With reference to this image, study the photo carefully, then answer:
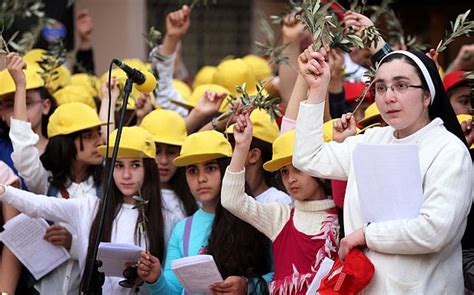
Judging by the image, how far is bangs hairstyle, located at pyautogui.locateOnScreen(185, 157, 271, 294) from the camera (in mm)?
5582

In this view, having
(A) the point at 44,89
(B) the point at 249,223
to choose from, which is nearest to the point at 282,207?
(B) the point at 249,223

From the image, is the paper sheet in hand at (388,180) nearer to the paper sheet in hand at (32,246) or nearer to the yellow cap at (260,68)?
the paper sheet in hand at (32,246)

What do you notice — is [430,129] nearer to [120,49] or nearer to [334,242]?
[334,242]

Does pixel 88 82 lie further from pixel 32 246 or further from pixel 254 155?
pixel 254 155

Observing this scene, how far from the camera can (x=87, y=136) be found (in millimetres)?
6695

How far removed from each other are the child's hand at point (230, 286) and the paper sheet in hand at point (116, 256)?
44cm

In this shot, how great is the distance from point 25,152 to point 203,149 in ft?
3.53

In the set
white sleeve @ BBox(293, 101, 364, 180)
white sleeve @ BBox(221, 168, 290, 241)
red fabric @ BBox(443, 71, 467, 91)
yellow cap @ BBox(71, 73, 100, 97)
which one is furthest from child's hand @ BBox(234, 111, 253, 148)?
yellow cap @ BBox(71, 73, 100, 97)

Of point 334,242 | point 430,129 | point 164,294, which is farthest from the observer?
point 164,294

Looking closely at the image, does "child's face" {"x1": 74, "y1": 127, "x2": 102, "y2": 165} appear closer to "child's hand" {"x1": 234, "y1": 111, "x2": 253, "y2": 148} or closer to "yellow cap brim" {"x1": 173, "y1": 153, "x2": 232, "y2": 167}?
"yellow cap brim" {"x1": 173, "y1": 153, "x2": 232, "y2": 167}

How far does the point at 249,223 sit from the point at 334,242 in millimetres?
508

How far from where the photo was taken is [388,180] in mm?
4371

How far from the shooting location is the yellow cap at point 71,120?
260 inches

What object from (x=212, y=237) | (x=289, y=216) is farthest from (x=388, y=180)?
(x=212, y=237)
